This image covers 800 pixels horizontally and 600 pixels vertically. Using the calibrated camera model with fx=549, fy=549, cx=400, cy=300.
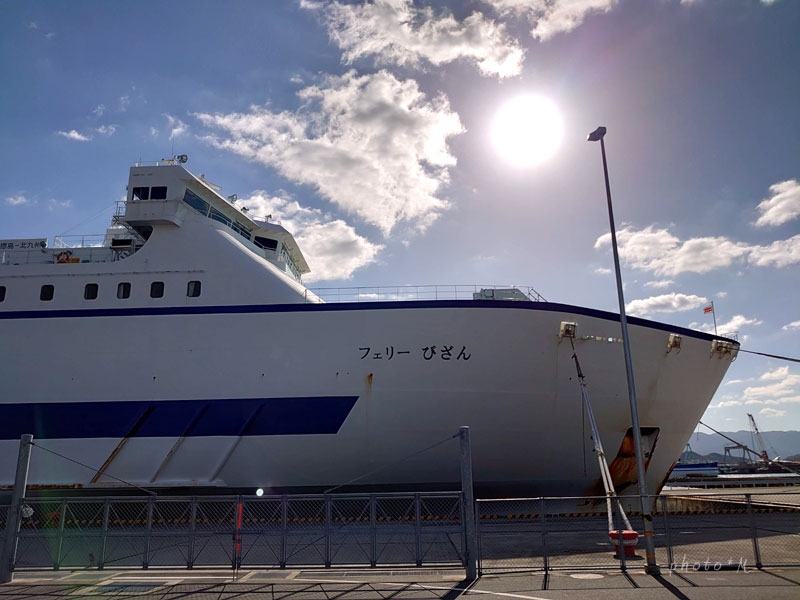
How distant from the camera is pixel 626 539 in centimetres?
1096

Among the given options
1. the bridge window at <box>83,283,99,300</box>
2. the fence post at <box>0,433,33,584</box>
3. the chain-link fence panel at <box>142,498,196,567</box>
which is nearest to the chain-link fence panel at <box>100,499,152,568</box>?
the chain-link fence panel at <box>142,498,196,567</box>

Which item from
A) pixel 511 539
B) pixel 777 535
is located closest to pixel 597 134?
pixel 511 539

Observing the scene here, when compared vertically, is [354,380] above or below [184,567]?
above

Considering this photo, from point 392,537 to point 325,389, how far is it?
467 cm

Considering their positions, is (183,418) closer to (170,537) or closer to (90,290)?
(170,537)

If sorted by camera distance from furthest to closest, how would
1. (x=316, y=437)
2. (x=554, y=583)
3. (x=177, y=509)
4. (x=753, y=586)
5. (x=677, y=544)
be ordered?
(x=177, y=509)
(x=316, y=437)
(x=677, y=544)
(x=554, y=583)
(x=753, y=586)

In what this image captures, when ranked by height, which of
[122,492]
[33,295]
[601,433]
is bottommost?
[122,492]

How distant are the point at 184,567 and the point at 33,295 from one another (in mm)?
12798

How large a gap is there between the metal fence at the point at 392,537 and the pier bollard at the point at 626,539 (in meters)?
0.08

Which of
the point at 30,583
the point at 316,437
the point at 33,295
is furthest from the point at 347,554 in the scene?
the point at 33,295

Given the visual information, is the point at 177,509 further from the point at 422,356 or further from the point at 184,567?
the point at 422,356

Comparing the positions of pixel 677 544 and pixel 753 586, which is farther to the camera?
pixel 677 544

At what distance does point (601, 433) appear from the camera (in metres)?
17.3

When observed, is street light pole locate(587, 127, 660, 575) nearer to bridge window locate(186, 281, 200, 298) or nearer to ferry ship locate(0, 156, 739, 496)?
ferry ship locate(0, 156, 739, 496)
